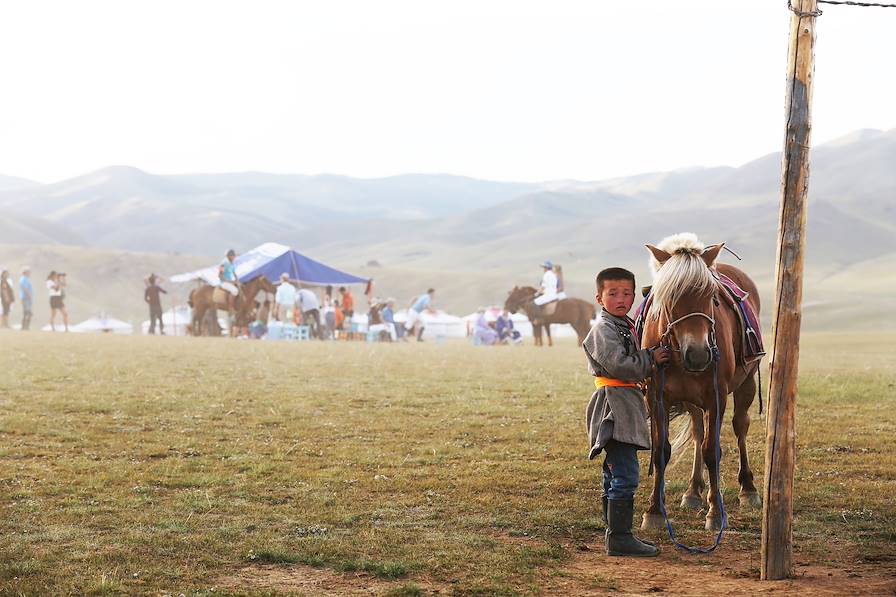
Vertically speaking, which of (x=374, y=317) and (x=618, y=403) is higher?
(x=374, y=317)

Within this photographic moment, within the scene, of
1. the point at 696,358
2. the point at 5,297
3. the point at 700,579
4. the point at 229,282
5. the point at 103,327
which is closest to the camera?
the point at 700,579

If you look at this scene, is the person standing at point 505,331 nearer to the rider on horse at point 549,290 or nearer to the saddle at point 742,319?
the rider on horse at point 549,290

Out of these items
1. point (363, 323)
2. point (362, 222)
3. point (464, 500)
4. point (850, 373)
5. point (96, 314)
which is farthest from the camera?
point (362, 222)

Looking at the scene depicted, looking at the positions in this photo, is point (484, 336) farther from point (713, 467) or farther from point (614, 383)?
point (614, 383)

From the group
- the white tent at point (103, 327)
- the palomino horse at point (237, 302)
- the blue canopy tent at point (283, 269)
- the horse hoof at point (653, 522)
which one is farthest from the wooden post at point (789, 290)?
the white tent at point (103, 327)

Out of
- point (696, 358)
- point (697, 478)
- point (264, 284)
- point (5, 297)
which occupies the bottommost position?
point (697, 478)

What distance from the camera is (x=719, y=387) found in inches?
282

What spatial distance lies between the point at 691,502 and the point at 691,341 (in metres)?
Result: 1.75

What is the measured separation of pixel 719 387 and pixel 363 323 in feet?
98.0

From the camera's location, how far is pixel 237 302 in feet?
112

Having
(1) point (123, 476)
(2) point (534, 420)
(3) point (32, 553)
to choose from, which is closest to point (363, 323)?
(2) point (534, 420)

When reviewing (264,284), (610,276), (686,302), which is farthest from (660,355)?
(264,284)

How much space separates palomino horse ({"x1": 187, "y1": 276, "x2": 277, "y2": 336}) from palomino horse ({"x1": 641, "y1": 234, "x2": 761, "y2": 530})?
27.7 m

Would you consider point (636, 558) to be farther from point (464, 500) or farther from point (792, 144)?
point (792, 144)
